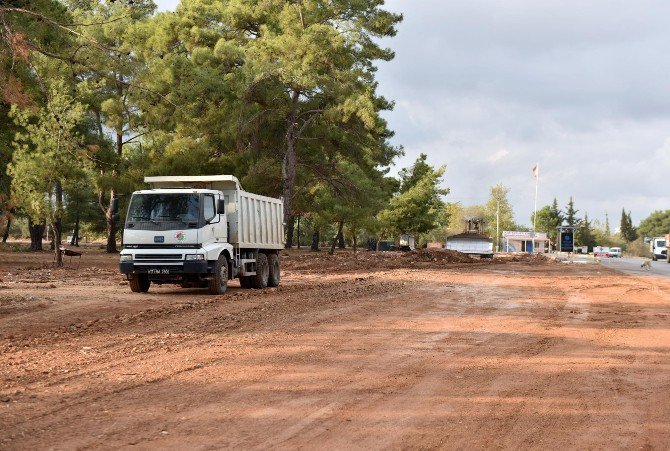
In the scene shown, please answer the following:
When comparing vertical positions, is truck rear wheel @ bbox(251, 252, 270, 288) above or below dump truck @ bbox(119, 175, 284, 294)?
below

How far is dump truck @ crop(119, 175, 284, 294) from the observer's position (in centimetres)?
1923

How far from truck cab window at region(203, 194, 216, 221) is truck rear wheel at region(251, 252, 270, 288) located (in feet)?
11.9

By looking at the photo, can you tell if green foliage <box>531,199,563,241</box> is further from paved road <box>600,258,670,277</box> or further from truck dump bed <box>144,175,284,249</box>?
truck dump bed <box>144,175,284,249</box>

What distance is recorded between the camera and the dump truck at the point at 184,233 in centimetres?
1923

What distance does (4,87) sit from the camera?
11.5 metres

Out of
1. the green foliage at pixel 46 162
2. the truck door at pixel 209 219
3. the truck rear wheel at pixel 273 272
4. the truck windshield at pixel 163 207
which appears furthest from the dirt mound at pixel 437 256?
the truck windshield at pixel 163 207

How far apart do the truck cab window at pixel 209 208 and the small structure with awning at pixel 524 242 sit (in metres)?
80.5

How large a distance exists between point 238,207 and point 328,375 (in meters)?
12.8

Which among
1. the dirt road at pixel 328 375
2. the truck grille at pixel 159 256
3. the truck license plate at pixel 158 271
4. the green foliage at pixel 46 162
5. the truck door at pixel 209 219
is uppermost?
the green foliage at pixel 46 162

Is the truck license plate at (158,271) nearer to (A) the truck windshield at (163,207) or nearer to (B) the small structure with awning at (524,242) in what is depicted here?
(A) the truck windshield at (163,207)

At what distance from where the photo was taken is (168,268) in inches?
760

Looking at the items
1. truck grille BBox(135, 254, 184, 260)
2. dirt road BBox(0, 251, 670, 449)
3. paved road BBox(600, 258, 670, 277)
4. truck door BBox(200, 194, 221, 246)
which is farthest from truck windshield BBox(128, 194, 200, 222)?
paved road BBox(600, 258, 670, 277)

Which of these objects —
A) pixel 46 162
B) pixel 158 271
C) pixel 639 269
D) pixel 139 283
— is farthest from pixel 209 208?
pixel 639 269

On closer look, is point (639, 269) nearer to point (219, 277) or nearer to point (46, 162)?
point (219, 277)
